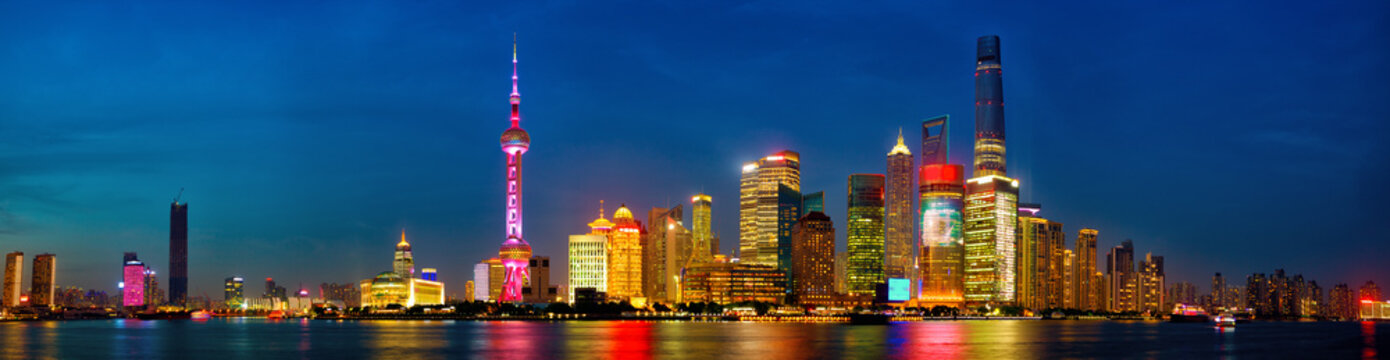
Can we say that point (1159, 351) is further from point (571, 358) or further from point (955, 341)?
point (571, 358)

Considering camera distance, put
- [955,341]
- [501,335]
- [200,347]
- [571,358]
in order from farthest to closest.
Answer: [501,335]
[955,341]
[200,347]
[571,358]

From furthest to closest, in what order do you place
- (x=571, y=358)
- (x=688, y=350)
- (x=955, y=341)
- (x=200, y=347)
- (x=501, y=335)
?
1. (x=501, y=335)
2. (x=955, y=341)
3. (x=200, y=347)
4. (x=688, y=350)
5. (x=571, y=358)

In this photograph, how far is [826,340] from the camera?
166500 mm

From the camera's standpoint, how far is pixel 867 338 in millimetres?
178750

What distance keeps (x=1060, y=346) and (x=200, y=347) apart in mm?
112163

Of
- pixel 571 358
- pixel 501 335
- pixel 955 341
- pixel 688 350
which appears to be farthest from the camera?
pixel 501 335

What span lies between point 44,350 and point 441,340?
164ft

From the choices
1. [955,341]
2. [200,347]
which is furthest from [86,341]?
[955,341]

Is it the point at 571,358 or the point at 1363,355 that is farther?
the point at 1363,355

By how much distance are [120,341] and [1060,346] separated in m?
135

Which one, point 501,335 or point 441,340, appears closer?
point 441,340

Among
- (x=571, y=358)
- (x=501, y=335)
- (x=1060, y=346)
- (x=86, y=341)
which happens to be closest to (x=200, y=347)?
(x=86, y=341)

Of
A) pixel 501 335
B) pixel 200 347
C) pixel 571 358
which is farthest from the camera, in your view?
pixel 501 335

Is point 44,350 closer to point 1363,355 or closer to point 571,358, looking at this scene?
point 571,358
